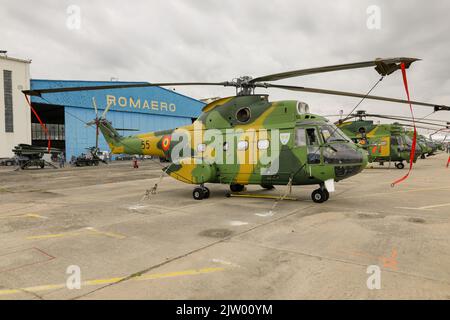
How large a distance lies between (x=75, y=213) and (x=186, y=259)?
17.0 ft

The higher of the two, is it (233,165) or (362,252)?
(233,165)

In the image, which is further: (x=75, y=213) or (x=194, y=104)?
(x=194, y=104)

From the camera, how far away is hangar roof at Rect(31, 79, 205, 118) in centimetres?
3766

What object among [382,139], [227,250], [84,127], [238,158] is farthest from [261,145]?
[84,127]

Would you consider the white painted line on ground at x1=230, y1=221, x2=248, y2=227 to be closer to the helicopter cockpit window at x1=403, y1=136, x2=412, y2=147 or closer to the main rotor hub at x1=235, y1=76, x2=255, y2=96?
the main rotor hub at x1=235, y1=76, x2=255, y2=96

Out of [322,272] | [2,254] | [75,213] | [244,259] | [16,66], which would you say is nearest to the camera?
[322,272]

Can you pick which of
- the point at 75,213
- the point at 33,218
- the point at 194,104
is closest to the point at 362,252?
→ the point at 75,213

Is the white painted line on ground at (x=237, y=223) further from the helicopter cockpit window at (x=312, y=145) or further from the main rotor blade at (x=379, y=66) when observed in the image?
the main rotor blade at (x=379, y=66)

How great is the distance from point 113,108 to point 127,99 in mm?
2955

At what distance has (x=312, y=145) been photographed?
925 centimetres

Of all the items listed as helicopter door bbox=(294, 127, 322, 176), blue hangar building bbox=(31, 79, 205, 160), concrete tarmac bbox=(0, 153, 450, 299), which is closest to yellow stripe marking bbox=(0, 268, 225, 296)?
concrete tarmac bbox=(0, 153, 450, 299)

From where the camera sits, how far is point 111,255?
5.10 metres
